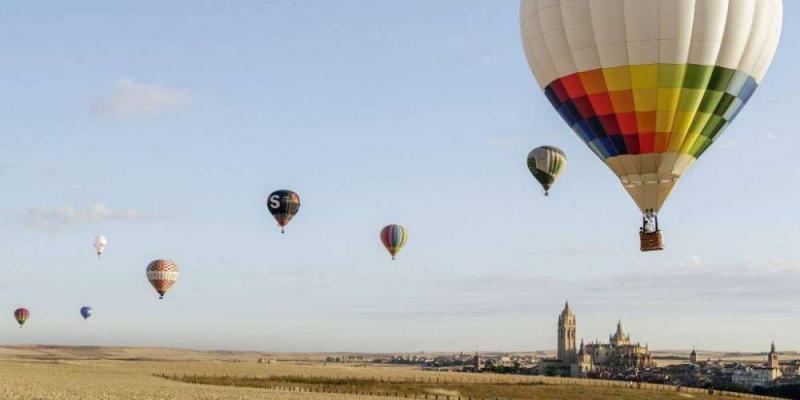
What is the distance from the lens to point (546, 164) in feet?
250

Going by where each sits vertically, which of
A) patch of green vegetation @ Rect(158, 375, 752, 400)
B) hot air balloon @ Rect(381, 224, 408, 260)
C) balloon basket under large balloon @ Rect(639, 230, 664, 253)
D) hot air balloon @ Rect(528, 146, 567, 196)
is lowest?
patch of green vegetation @ Rect(158, 375, 752, 400)

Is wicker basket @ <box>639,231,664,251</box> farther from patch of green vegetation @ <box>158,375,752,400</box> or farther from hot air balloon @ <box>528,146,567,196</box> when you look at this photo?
patch of green vegetation @ <box>158,375,752,400</box>

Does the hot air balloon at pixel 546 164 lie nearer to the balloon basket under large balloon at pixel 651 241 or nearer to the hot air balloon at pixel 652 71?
the hot air balloon at pixel 652 71

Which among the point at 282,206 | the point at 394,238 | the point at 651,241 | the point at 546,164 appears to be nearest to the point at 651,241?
the point at 651,241

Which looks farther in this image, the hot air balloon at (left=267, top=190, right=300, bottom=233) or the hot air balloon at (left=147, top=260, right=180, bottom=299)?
the hot air balloon at (left=147, top=260, right=180, bottom=299)

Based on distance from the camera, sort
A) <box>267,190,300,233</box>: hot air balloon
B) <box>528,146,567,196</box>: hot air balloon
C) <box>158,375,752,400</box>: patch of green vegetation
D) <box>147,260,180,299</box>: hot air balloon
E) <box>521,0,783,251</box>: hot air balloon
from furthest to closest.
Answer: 1. <box>147,260,180,299</box>: hot air balloon
2. <box>158,375,752,400</box>: patch of green vegetation
3. <box>267,190,300,233</box>: hot air balloon
4. <box>528,146,567,196</box>: hot air balloon
5. <box>521,0,783,251</box>: hot air balloon

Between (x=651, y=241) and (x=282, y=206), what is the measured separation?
2178 inches

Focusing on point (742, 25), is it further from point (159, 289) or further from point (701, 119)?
point (159, 289)

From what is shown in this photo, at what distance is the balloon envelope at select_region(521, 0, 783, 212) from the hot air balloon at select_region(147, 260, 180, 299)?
7526 centimetres

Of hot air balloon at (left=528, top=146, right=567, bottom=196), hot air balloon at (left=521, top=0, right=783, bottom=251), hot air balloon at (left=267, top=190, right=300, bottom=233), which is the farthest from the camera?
hot air balloon at (left=267, top=190, right=300, bottom=233)

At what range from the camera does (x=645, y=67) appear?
142 ft

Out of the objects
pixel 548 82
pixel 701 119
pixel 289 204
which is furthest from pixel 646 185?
pixel 289 204

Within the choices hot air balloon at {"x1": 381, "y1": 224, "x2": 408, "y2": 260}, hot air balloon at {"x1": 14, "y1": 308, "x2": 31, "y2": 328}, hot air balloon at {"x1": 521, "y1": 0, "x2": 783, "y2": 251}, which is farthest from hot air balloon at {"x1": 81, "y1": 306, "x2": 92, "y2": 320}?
hot air balloon at {"x1": 521, "y1": 0, "x2": 783, "y2": 251}

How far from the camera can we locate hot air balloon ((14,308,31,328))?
152 meters
